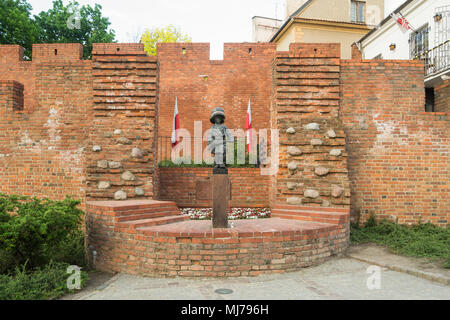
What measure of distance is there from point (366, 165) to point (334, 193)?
1.66 metres

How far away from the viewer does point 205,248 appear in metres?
4.70

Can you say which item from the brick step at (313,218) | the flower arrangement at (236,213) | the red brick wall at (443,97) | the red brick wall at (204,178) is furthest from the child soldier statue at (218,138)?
the red brick wall at (443,97)

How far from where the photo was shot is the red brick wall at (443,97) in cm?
783

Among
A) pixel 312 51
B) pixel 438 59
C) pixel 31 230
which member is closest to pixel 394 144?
pixel 312 51

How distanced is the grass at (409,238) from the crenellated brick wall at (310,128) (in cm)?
106

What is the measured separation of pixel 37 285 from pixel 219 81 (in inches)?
434

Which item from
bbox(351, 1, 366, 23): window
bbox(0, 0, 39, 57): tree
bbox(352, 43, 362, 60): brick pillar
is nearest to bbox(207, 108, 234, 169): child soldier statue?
bbox(352, 43, 362, 60): brick pillar

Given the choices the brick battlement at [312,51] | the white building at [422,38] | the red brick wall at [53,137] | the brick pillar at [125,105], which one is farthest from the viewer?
the white building at [422,38]

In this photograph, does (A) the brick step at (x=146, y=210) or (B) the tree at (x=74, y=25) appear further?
(B) the tree at (x=74, y=25)

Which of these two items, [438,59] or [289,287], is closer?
[289,287]

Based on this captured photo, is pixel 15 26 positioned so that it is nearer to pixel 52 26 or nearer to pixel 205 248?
pixel 52 26

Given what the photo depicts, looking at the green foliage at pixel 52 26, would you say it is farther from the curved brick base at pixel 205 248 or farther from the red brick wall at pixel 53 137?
the curved brick base at pixel 205 248

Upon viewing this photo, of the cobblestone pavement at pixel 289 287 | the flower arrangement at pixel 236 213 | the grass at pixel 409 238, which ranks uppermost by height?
the flower arrangement at pixel 236 213

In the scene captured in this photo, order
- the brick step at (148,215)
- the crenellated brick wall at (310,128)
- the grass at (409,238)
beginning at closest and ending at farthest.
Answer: the brick step at (148,215)
the grass at (409,238)
the crenellated brick wall at (310,128)
